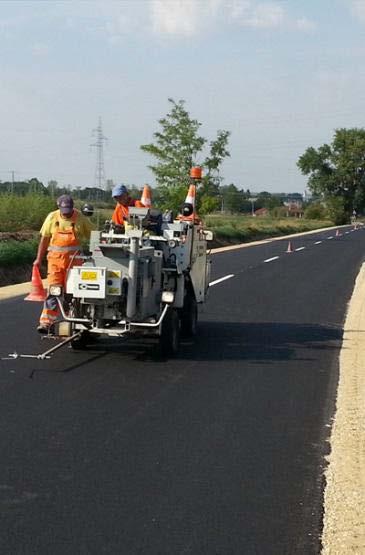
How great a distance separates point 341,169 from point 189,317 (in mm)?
127087

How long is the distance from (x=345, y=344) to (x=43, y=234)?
14.8 feet

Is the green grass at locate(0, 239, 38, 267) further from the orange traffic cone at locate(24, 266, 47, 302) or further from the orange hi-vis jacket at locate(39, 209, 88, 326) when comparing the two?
the orange hi-vis jacket at locate(39, 209, 88, 326)

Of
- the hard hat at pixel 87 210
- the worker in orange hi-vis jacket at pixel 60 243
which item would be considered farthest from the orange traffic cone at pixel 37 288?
the hard hat at pixel 87 210

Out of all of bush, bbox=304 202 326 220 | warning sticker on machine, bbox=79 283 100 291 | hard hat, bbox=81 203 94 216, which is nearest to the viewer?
warning sticker on machine, bbox=79 283 100 291

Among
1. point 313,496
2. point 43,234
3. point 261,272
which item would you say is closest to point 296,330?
point 43,234

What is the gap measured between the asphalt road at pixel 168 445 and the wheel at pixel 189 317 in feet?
0.69

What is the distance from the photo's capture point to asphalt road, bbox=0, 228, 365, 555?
5.05 m

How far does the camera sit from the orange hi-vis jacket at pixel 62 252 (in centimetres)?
1063

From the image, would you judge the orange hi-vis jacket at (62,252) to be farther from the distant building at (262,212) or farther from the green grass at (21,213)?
the distant building at (262,212)

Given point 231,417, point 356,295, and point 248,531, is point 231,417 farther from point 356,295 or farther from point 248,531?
point 356,295

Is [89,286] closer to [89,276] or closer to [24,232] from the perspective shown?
[89,276]

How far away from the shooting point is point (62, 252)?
10.7m

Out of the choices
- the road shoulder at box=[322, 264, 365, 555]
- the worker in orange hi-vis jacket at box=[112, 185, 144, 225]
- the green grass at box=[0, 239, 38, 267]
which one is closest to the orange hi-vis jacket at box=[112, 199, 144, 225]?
the worker in orange hi-vis jacket at box=[112, 185, 144, 225]

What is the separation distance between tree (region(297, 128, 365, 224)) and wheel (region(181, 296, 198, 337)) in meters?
124
